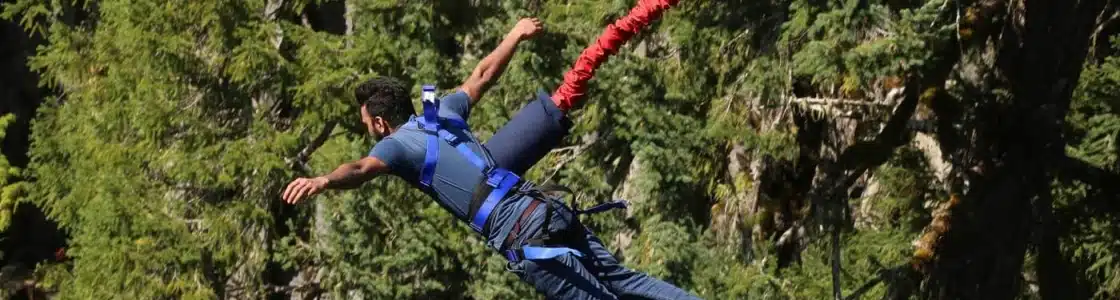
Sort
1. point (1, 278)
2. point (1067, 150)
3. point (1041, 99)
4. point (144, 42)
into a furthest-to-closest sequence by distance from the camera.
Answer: point (1, 278)
point (144, 42)
point (1067, 150)
point (1041, 99)

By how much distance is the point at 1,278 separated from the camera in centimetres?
1675

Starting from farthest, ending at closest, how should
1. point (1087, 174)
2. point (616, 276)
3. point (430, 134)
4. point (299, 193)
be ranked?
point (1087, 174), point (616, 276), point (430, 134), point (299, 193)

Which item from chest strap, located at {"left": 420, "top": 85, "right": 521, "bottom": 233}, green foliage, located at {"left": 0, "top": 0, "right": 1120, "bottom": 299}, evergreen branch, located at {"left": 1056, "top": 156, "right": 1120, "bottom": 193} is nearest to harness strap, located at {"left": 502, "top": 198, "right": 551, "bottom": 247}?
chest strap, located at {"left": 420, "top": 85, "right": 521, "bottom": 233}

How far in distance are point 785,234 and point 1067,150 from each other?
1816 millimetres

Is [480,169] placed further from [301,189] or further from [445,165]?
[301,189]

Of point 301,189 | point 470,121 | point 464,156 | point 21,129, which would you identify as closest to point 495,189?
point 464,156

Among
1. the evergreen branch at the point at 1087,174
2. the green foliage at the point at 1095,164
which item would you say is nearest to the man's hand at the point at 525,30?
the evergreen branch at the point at 1087,174

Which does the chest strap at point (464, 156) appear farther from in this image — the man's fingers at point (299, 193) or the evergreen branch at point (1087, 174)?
the evergreen branch at point (1087, 174)

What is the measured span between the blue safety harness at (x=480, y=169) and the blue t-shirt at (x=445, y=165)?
17mm

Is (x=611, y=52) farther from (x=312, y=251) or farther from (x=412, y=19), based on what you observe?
(x=312, y=251)

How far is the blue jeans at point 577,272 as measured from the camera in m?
6.29

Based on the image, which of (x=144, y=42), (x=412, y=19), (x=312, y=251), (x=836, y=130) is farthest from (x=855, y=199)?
(x=144, y=42)

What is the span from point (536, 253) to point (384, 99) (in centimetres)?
84

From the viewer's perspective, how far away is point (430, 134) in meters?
6.21
